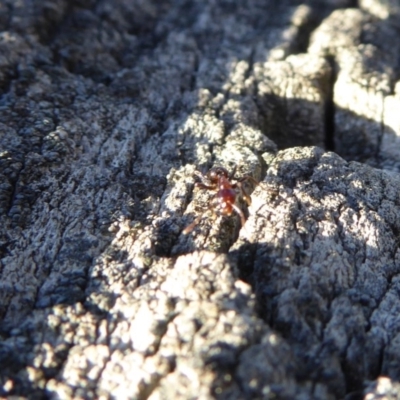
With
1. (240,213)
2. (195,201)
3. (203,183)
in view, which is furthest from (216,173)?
(240,213)

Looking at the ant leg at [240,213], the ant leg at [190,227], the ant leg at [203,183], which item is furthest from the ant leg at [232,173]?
the ant leg at [190,227]

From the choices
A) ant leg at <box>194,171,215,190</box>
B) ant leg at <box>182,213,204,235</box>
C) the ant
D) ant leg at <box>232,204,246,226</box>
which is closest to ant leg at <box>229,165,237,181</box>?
the ant

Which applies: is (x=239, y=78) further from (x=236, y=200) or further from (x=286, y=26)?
(x=236, y=200)

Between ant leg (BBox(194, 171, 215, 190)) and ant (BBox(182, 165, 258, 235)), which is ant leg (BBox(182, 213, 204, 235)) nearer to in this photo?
ant (BBox(182, 165, 258, 235))

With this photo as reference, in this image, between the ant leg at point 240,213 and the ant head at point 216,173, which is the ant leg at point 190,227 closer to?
the ant leg at point 240,213

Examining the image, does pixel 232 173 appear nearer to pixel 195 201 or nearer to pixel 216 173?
pixel 216 173

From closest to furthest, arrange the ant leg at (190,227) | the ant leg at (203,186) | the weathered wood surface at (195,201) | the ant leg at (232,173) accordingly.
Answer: the weathered wood surface at (195,201)
the ant leg at (190,227)
the ant leg at (203,186)
the ant leg at (232,173)
